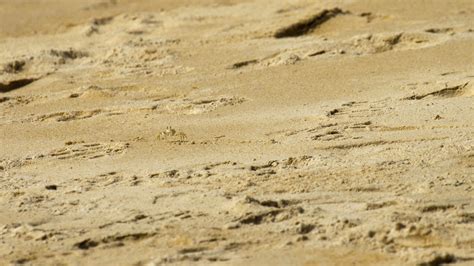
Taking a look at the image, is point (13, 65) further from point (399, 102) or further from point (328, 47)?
point (399, 102)


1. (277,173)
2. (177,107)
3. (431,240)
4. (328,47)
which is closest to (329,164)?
(277,173)

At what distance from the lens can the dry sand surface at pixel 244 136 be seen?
4164 mm

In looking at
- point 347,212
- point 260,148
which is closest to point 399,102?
point 260,148

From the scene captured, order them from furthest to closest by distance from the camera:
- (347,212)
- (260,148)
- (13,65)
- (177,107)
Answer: (13,65) < (177,107) < (260,148) < (347,212)

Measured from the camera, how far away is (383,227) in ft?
13.6

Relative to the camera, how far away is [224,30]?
7.96 meters

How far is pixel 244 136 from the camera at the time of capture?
5.54 m

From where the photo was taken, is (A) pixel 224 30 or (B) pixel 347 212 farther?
(A) pixel 224 30

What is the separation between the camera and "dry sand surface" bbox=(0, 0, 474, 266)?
4.16m

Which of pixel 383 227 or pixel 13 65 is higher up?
pixel 13 65

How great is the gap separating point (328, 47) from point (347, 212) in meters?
2.82

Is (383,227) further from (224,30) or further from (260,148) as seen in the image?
(224,30)

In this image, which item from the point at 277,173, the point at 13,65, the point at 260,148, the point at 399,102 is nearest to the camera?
the point at 277,173

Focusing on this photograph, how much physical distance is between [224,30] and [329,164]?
3.21 metres
